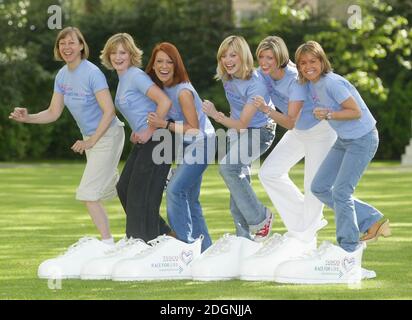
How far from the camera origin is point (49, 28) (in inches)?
1298

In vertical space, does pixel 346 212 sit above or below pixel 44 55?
above

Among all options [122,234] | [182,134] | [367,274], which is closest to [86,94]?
[182,134]

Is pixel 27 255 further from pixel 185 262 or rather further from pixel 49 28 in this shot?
pixel 49 28

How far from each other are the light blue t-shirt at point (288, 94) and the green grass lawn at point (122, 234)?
131 cm

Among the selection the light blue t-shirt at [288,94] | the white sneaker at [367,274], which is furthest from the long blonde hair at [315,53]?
the white sneaker at [367,274]

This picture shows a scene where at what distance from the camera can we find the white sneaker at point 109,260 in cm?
923

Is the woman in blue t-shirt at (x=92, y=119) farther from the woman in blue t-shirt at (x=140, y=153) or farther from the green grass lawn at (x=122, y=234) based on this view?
the green grass lawn at (x=122, y=234)

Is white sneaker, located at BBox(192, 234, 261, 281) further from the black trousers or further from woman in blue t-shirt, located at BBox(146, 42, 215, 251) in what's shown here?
the black trousers

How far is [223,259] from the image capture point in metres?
9.16

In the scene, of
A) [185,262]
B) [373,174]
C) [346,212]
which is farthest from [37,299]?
[373,174]

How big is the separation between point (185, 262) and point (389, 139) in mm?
23198

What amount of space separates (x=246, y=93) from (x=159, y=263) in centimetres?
156

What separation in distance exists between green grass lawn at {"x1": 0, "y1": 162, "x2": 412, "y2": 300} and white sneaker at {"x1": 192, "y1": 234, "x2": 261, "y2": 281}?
120 mm

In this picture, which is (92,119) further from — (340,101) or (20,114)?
(340,101)
